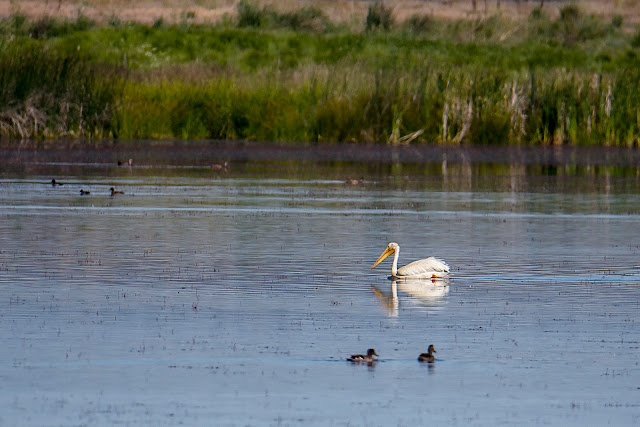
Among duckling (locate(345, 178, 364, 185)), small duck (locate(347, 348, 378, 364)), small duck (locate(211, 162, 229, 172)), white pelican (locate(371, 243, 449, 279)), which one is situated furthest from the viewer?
small duck (locate(211, 162, 229, 172))

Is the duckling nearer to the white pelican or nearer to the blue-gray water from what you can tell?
the blue-gray water

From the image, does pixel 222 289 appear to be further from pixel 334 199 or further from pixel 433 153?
pixel 433 153

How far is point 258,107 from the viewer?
42875 millimetres

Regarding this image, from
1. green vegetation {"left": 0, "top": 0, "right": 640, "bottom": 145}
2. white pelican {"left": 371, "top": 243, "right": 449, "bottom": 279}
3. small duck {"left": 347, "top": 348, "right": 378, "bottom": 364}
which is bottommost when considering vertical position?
small duck {"left": 347, "top": 348, "right": 378, "bottom": 364}

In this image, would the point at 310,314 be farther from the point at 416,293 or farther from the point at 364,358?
the point at 364,358

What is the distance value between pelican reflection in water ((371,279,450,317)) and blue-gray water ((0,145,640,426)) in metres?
0.05

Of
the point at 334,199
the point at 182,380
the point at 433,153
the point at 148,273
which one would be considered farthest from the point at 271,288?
the point at 433,153

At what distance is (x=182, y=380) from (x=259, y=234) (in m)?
9.86

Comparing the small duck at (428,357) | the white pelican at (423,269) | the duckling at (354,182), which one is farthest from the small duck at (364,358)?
the duckling at (354,182)

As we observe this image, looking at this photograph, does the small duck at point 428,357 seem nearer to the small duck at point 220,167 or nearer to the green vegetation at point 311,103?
the small duck at point 220,167

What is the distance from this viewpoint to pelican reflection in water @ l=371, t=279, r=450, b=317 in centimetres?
1358

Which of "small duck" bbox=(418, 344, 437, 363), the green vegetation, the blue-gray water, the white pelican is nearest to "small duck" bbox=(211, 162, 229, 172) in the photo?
the green vegetation

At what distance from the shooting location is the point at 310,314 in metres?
12.8

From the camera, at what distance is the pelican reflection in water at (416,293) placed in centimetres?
1358
